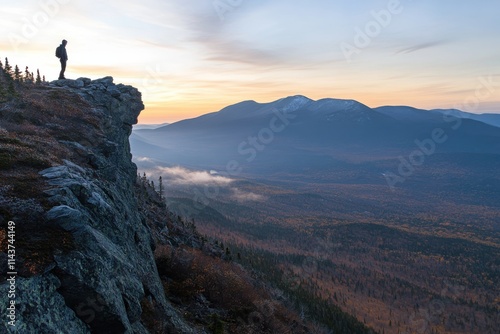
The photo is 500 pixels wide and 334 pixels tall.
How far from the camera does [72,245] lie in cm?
791

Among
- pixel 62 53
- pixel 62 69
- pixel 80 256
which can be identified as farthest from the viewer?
pixel 62 69

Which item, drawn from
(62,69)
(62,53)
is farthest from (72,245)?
(62,69)

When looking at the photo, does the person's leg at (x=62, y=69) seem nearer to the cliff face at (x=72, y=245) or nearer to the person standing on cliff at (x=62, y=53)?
the person standing on cliff at (x=62, y=53)

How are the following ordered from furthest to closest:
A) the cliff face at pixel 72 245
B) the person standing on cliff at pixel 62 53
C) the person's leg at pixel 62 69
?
the person's leg at pixel 62 69, the person standing on cliff at pixel 62 53, the cliff face at pixel 72 245

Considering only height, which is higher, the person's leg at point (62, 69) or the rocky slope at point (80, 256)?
the person's leg at point (62, 69)

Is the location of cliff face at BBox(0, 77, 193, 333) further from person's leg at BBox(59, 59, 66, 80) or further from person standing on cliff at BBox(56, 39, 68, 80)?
person's leg at BBox(59, 59, 66, 80)

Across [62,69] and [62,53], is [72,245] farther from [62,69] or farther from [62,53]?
[62,69]

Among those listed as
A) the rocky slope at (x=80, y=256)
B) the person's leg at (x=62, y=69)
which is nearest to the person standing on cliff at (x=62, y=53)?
the person's leg at (x=62, y=69)

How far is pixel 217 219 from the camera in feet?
463

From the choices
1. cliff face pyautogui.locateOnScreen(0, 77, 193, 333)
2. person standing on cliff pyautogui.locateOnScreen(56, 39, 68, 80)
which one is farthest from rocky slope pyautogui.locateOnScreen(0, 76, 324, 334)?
person standing on cliff pyautogui.locateOnScreen(56, 39, 68, 80)

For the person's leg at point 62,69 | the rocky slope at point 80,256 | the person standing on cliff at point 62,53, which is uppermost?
the person standing on cliff at point 62,53

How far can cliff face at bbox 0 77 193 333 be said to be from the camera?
687 centimetres

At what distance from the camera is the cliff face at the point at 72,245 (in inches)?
270

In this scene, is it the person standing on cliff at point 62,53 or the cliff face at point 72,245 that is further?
the person standing on cliff at point 62,53
